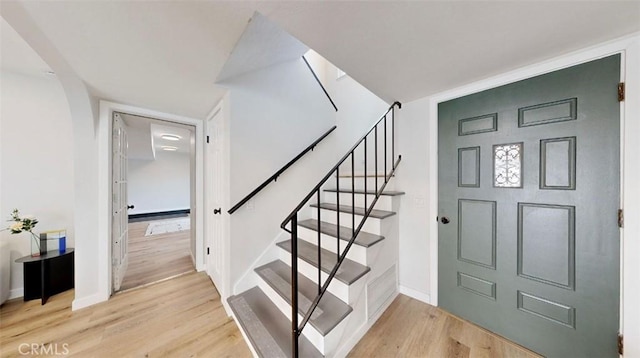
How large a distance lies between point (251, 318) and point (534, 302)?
220 cm

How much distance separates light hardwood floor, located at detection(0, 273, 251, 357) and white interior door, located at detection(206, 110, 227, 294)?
13.2 inches

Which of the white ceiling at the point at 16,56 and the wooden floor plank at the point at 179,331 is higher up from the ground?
the white ceiling at the point at 16,56

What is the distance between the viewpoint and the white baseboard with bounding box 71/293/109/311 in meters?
1.93

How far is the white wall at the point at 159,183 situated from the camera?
7008 mm

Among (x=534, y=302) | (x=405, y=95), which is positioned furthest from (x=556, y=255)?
(x=405, y=95)

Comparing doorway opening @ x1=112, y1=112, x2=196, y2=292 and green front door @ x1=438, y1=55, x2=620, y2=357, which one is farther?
doorway opening @ x1=112, y1=112, x2=196, y2=292

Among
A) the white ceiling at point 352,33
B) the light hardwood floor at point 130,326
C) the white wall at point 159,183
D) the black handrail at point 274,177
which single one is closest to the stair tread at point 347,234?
the black handrail at point 274,177

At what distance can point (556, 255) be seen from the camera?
1.37 m

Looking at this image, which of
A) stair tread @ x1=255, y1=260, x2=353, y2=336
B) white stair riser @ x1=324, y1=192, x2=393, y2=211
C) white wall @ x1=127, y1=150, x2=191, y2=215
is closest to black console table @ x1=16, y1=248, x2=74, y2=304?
stair tread @ x1=255, y1=260, x2=353, y2=336

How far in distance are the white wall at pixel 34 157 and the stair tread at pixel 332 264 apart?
2785 mm

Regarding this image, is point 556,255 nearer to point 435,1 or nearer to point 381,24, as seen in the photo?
point 435,1

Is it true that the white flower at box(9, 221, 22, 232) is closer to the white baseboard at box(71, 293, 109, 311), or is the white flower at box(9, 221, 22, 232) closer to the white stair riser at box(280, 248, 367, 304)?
the white baseboard at box(71, 293, 109, 311)

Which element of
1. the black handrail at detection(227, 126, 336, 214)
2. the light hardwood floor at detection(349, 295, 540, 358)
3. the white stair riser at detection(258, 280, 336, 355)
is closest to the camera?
the white stair riser at detection(258, 280, 336, 355)

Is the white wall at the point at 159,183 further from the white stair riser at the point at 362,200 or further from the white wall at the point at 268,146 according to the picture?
the white stair riser at the point at 362,200
